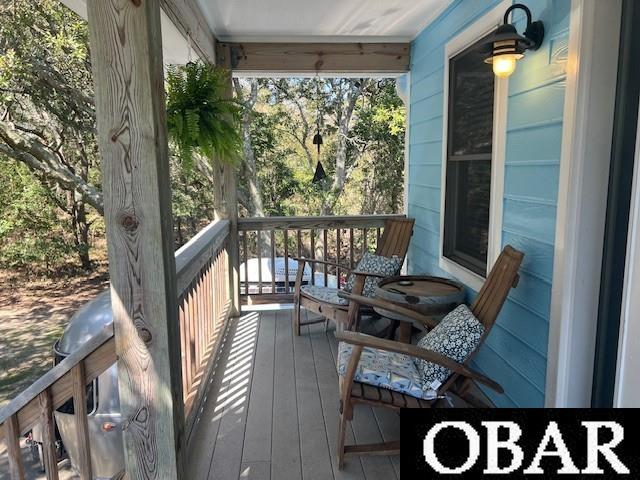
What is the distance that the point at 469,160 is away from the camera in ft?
10.4

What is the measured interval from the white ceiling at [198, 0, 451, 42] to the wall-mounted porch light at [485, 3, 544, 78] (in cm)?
131

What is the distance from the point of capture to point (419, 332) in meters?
4.00

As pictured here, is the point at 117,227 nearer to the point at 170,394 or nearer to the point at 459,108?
the point at 170,394

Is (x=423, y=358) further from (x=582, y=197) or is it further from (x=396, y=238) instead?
(x=396, y=238)

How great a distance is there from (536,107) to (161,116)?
5.57ft

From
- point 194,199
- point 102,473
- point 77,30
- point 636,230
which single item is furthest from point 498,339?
point 194,199

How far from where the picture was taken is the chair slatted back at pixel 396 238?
4.17 metres

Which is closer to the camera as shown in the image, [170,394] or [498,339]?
[170,394]

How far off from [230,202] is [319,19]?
5.79 ft

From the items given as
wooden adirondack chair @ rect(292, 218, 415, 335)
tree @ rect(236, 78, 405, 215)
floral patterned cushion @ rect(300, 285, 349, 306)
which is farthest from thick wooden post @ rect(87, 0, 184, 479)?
tree @ rect(236, 78, 405, 215)

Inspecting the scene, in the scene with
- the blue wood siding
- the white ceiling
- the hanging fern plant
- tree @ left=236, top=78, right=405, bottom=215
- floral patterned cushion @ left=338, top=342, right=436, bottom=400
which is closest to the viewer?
the blue wood siding

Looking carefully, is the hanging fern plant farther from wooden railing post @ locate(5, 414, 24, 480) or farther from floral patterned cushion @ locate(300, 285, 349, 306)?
floral patterned cushion @ locate(300, 285, 349, 306)

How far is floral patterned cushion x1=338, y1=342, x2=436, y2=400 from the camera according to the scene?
2211 millimetres

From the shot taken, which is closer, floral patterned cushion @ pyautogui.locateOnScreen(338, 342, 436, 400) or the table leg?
floral patterned cushion @ pyautogui.locateOnScreen(338, 342, 436, 400)
